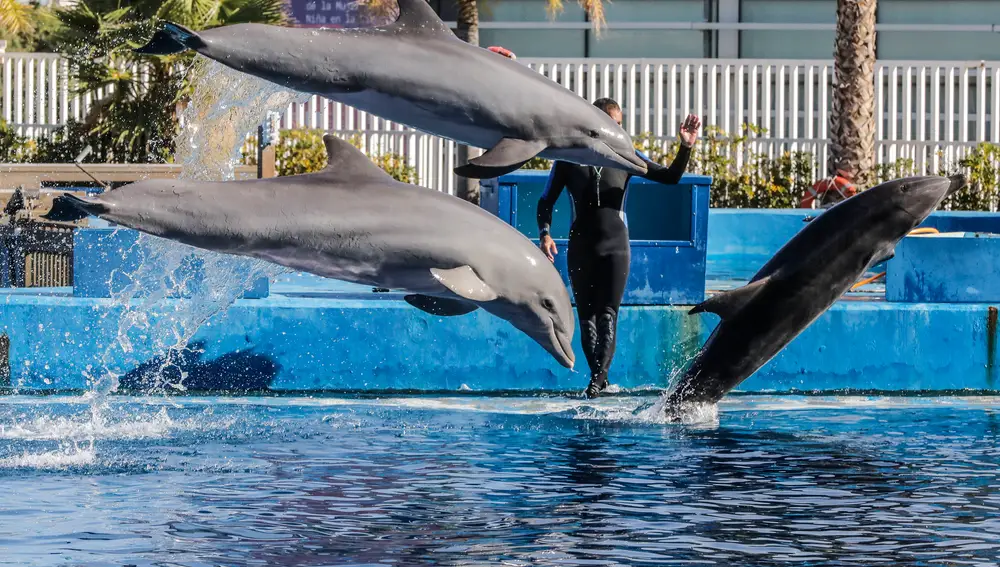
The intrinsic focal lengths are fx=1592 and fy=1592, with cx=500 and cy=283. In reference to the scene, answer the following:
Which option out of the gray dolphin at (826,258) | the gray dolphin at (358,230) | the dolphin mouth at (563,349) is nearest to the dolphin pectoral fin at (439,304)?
the gray dolphin at (358,230)

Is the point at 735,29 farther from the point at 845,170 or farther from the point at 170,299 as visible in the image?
the point at 170,299

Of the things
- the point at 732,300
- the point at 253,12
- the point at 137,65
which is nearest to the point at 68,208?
the point at 732,300

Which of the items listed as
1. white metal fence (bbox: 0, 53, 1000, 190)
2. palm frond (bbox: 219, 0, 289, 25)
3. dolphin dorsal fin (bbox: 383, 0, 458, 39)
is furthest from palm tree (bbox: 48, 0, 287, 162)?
dolphin dorsal fin (bbox: 383, 0, 458, 39)

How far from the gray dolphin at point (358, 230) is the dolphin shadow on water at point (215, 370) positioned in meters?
3.06

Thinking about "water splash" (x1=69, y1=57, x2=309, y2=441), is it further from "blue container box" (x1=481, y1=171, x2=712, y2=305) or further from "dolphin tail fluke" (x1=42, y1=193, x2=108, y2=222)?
"dolphin tail fluke" (x1=42, y1=193, x2=108, y2=222)

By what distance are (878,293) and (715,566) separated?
26.6 feet

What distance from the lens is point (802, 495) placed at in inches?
303

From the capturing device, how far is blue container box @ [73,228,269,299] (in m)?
10.8

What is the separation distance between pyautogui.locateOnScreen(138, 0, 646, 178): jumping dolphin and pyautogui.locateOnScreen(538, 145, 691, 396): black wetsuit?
267 cm

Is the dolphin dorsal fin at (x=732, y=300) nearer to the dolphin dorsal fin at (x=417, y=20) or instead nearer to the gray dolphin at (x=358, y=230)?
the gray dolphin at (x=358, y=230)

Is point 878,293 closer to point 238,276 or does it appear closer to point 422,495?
point 238,276

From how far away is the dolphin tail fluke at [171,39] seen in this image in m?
6.24

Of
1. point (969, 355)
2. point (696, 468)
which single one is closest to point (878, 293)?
point (969, 355)

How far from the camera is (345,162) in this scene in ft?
24.7
